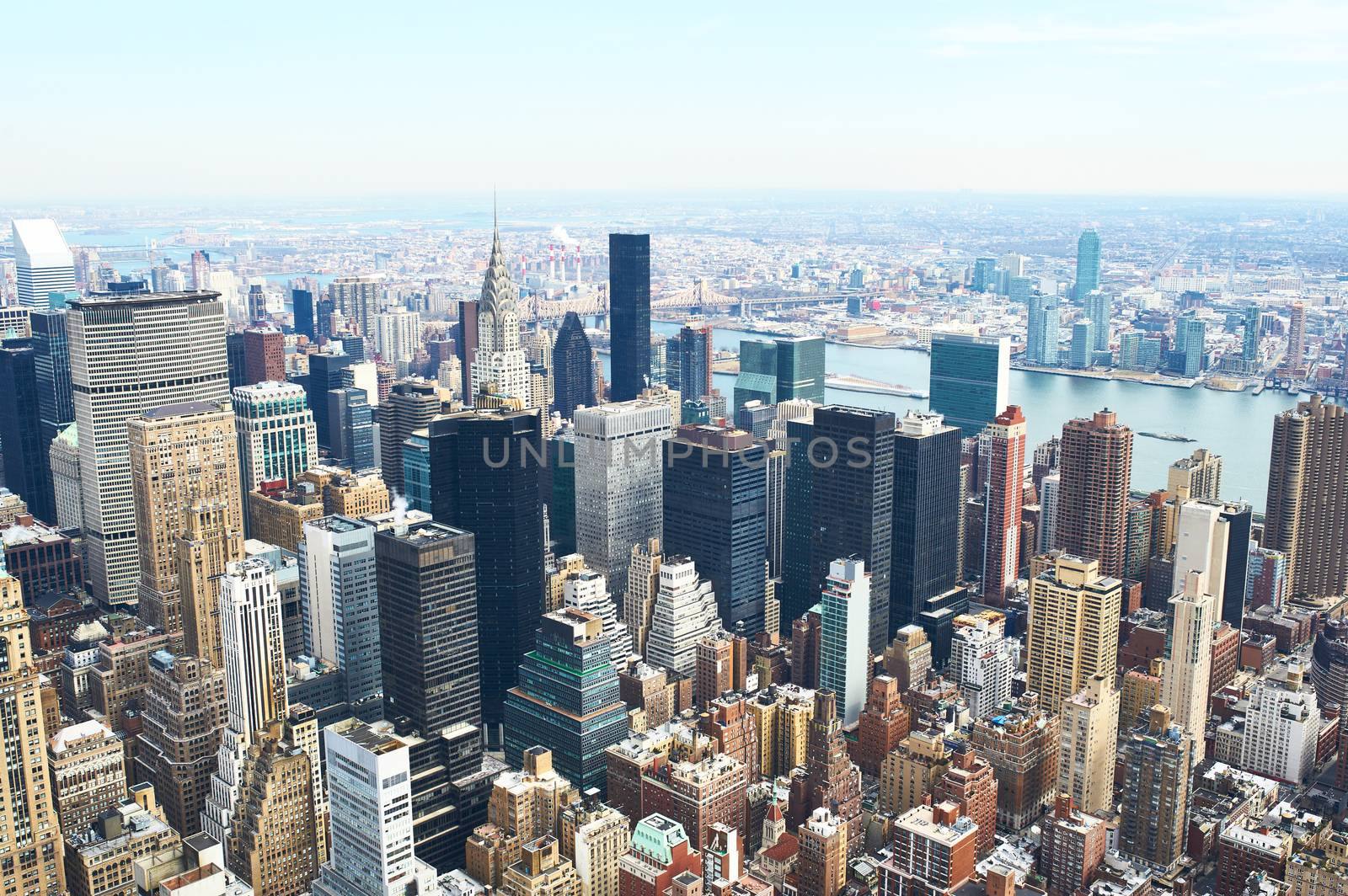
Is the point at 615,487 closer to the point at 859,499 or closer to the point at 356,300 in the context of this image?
the point at 859,499

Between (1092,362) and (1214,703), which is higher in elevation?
(1092,362)

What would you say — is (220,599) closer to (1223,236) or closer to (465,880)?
(465,880)

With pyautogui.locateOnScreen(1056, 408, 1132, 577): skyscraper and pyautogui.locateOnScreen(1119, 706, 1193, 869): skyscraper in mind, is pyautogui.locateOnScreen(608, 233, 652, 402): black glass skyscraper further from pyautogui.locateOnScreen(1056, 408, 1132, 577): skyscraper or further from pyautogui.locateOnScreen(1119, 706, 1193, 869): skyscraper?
pyautogui.locateOnScreen(1119, 706, 1193, 869): skyscraper

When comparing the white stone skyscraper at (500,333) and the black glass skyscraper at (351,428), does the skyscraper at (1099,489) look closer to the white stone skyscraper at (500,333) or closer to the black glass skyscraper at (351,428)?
the white stone skyscraper at (500,333)

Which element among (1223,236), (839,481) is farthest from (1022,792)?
(1223,236)

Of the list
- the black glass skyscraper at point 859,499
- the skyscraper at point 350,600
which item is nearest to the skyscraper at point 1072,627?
the black glass skyscraper at point 859,499

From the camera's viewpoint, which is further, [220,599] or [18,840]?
[220,599]

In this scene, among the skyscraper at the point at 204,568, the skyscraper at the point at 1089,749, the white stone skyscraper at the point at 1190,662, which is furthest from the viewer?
the skyscraper at the point at 204,568

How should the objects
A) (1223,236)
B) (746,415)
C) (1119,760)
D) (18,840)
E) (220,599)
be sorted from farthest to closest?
(1223,236) < (746,415) < (1119,760) < (220,599) < (18,840)
